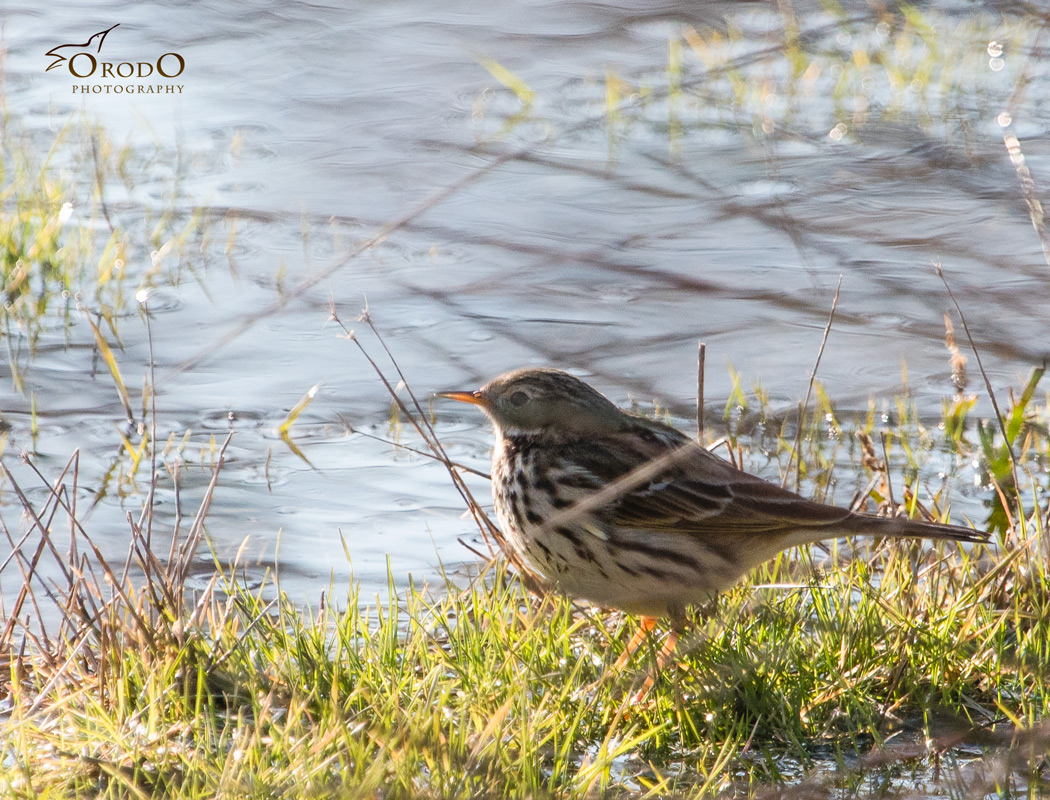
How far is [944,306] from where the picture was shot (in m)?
7.31

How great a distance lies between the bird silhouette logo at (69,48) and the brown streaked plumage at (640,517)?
25.2ft

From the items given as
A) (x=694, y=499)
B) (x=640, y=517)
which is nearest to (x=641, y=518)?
(x=640, y=517)

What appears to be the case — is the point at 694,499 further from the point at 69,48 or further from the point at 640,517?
the point at 69,48

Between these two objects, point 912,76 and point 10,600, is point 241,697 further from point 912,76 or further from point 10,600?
point 912,76

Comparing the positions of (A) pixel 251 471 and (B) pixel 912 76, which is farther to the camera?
(B) pixel 912 76

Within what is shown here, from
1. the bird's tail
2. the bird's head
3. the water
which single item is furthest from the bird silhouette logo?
the bird's tail

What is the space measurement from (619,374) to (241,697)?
11.7ft

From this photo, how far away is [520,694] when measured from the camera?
3.79 metres

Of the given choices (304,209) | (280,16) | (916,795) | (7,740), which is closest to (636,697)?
(916,795)

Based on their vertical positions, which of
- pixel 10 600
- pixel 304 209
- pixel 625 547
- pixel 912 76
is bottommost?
pixel 10 600

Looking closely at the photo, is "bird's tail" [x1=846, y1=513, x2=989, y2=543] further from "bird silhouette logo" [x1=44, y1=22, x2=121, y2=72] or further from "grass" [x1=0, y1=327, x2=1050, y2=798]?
"bird silhouette logo" [x1=44, y1=22, x2=121, y2=72]

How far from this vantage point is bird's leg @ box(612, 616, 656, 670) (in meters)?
4.11

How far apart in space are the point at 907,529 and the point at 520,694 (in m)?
1.41

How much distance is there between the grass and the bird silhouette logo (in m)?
7.61
